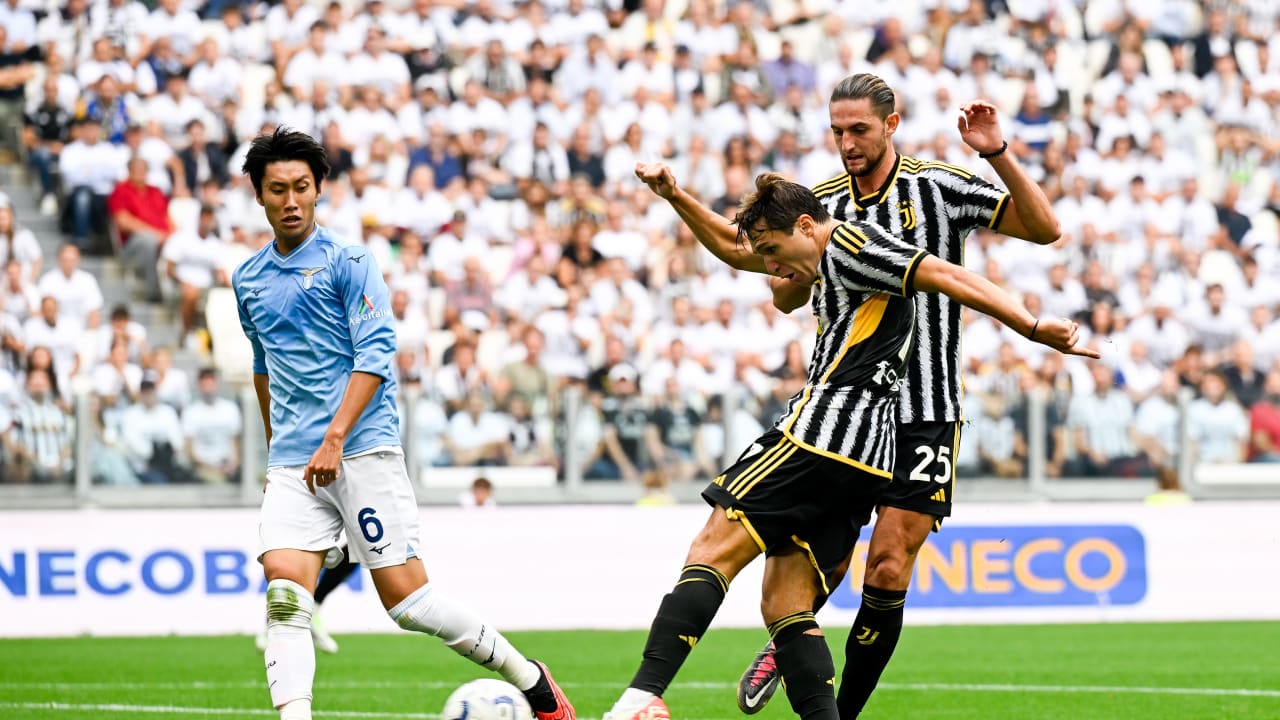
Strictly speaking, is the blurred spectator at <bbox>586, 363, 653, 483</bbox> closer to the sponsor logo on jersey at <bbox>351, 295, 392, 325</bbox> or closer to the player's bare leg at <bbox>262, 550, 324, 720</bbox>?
the sponsor logo on jersey at <bbox>351, 295, 392, 325</bbox>

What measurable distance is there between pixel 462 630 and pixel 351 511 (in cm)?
65

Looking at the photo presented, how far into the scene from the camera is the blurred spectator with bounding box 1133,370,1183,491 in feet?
53.8

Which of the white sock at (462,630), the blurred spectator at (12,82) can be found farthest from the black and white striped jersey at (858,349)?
the blurred spectator at (12,82)

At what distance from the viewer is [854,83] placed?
676 centimetres

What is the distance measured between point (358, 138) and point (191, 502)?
5.82 m

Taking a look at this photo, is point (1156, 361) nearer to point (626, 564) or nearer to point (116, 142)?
point (626, 564)

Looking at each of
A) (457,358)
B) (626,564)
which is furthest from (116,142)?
(626,564)

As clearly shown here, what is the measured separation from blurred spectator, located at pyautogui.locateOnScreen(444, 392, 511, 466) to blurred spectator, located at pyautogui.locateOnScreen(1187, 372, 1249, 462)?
20.2ft

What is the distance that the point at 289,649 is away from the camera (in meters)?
6.68

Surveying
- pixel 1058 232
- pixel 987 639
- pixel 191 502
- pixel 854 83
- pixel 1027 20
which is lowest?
pixel 987 639

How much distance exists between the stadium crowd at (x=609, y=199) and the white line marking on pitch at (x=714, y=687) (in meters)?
4.40

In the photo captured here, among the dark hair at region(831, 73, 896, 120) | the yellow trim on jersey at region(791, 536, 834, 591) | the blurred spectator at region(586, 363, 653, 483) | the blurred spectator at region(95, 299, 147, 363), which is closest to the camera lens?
the yellow trim on jersey at region(791, 536, 834, 591)

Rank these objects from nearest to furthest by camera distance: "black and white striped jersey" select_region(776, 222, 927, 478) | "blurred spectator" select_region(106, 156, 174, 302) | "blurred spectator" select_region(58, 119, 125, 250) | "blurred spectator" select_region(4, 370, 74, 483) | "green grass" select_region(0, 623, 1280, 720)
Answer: "black and white striped jersey" select_region(776, 222, 927, 478) → "green grass" select_region(0, 623, 1280, 720) → "blurred spectator" select_region(4, 370, 74, 483) → "blurred spectator" select_region(106, 156, 174, 302) → "blurred spectator" select_region(58, 119, 125, 250)

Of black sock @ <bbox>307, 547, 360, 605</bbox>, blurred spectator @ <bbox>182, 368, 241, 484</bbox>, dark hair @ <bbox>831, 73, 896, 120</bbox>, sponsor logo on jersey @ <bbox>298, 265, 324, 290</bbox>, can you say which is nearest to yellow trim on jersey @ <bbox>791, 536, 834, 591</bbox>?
dark hair @ <bbox>831, 73, 896, 120</bbox>
